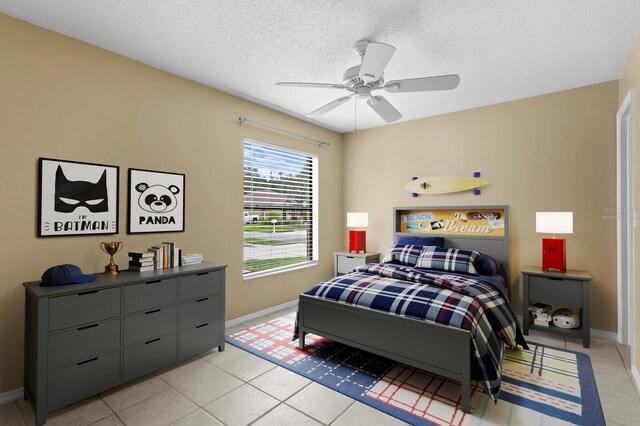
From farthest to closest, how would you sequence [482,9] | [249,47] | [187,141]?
[187,141] → [249,47] → [482,9]

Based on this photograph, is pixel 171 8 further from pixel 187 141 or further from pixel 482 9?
pixel 482 9

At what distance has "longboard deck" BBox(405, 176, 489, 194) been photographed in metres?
4.17

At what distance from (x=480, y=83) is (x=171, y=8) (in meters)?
2.94

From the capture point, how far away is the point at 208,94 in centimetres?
353

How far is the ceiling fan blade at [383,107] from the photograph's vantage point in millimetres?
2814

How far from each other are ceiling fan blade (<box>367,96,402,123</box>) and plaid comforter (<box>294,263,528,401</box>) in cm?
152

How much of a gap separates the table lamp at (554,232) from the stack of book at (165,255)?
3.68m

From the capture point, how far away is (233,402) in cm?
226

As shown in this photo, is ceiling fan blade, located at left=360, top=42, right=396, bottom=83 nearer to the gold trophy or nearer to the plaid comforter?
the plaid comforter

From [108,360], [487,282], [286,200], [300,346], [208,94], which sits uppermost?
[208,94]

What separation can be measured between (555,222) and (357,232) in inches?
96.8

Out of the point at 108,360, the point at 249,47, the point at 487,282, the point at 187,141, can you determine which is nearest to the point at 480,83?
the point at 487,282

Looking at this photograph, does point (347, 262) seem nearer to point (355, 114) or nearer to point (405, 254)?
point (405, 254)

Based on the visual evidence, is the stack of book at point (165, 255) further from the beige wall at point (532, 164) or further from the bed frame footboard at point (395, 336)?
the beige wall at point (532, 164)
